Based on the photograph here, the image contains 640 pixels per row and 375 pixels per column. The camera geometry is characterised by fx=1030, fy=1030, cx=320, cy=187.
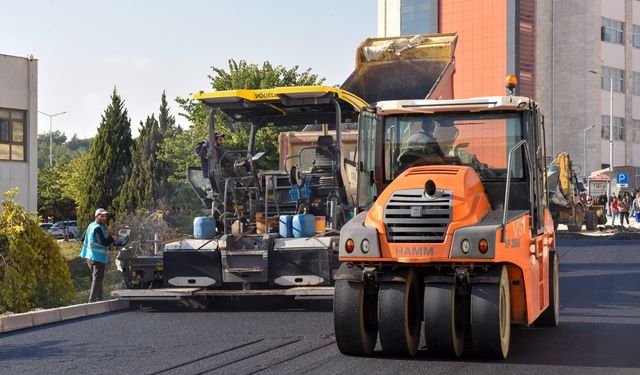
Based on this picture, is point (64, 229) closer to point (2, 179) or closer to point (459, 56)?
point (2, 179)

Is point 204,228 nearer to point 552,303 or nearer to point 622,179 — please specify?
point 552,303

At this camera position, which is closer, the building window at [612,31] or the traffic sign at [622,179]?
the traffic sign at [622,179]

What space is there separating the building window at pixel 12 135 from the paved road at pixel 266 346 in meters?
21.3

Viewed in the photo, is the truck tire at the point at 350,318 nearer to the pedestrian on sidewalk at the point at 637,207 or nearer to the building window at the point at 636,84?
the pedestrian on sidewalk at the point at 637,207

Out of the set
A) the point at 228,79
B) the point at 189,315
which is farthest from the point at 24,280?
the point at 228,79

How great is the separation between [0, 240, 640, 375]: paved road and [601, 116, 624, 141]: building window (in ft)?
209

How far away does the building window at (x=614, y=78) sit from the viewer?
7557 centimetres

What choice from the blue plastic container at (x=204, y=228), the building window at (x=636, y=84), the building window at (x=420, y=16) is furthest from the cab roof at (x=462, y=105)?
the building window at (x=636, y=84)

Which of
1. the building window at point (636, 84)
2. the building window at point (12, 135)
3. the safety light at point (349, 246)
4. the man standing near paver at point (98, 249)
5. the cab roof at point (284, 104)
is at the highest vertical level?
the building window at point (636, 84)

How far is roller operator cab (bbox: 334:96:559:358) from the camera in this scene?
28.7 feet

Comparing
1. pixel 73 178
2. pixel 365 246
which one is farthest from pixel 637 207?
pixel 365 246

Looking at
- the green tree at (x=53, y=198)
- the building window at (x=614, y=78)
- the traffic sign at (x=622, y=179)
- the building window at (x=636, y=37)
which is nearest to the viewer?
the traffic sign at (x=622, y=179)

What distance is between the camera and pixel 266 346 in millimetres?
9891

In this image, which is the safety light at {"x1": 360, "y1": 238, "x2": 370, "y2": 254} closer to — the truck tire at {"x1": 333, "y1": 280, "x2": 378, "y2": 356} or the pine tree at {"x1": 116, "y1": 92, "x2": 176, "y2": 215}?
the truck tire at {"x1": 333, "y1": 280, "x2": 378, "y2": 356}
